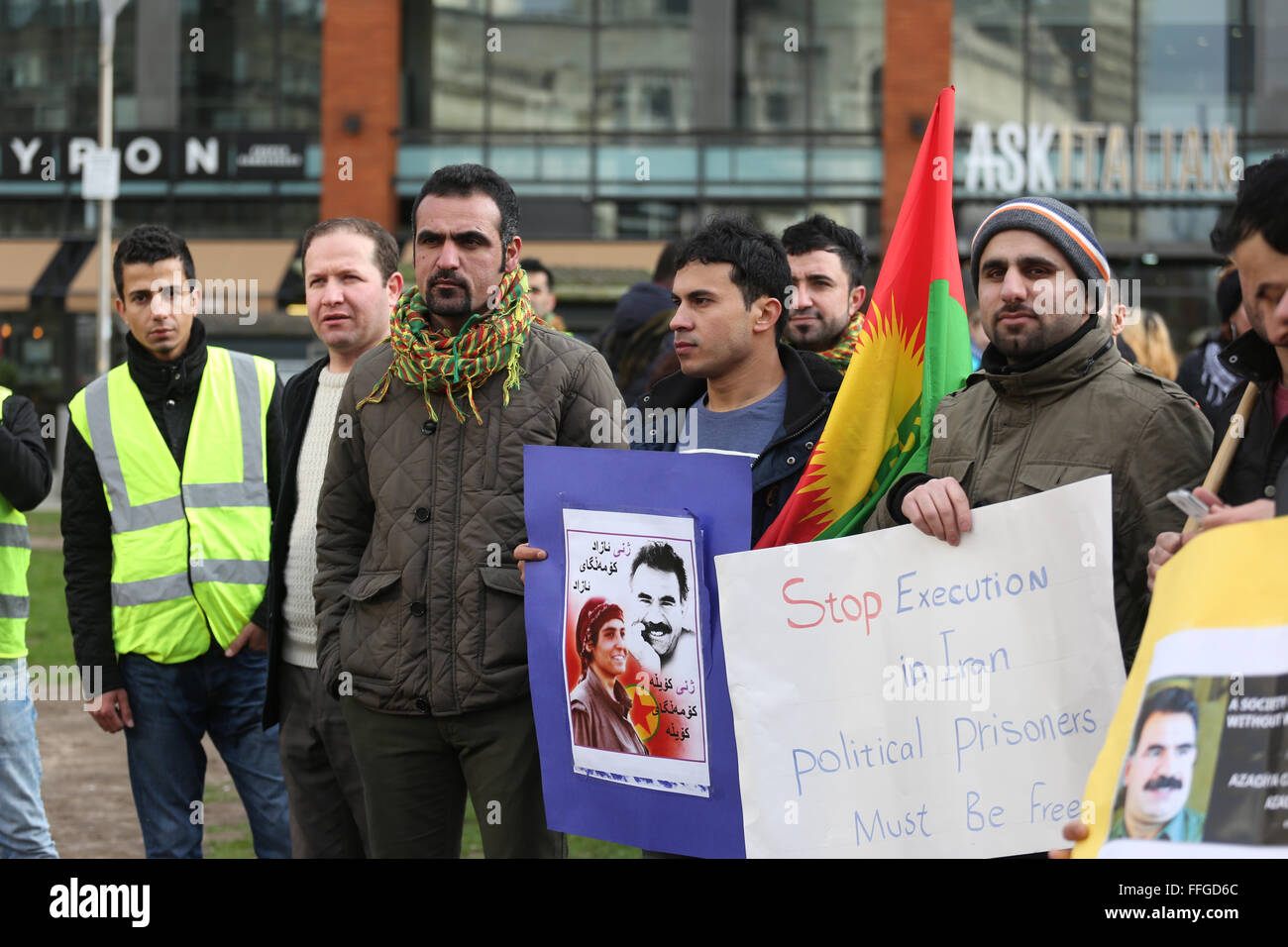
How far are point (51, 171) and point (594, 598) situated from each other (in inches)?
971

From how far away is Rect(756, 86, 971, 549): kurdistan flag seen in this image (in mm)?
3461

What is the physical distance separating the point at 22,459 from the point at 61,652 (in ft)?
20.0

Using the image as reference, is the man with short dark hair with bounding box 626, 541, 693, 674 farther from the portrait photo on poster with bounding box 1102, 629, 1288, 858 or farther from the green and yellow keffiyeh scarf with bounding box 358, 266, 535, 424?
the portrait photo on poster with bounding box 1102, 629, 1288, 858

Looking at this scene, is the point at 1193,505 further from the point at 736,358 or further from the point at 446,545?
the point at 446,545

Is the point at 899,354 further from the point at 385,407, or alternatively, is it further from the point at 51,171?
the point at 51,171

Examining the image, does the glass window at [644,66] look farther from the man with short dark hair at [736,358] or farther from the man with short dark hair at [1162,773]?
the man with short dark hair at [1162,773]

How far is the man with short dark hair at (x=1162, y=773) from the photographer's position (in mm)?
2158

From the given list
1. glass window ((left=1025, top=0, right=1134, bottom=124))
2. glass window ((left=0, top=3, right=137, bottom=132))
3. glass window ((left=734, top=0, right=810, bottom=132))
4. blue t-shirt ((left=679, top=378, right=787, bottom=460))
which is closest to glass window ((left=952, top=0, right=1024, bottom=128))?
glass window ((left=1025, top=0, right=1134, bottom=124))

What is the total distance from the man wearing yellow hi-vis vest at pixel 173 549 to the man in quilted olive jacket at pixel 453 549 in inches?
43.3

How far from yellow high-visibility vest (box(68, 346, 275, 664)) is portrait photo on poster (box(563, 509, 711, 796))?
1.69m

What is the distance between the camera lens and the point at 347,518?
3859 millimetres

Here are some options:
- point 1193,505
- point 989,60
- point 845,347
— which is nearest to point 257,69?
point 989,60

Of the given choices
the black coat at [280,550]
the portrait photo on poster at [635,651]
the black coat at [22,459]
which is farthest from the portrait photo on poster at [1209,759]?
the black coat at [22,459]

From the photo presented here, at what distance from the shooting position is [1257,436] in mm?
2617
